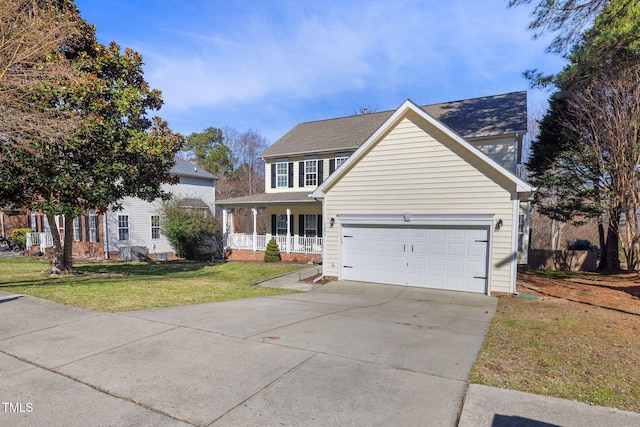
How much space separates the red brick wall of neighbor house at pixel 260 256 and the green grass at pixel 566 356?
405 inches

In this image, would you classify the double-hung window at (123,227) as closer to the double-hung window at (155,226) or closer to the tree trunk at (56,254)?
the double-hung window at (155,226)

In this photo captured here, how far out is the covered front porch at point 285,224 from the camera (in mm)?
17141

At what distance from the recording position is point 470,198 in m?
10.0

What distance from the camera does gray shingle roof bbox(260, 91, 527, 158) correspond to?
48.4ft

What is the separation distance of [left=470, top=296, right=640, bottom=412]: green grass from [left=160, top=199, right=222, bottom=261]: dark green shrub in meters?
16.3

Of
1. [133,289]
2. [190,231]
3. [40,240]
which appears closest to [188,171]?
[190,231]

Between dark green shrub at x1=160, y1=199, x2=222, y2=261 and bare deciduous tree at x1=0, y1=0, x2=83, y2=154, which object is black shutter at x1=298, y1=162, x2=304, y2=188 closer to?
dark green shrub at x1=160, y1=199, x2=222, y2=261

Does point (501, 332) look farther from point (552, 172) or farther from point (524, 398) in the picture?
point (552, 172)

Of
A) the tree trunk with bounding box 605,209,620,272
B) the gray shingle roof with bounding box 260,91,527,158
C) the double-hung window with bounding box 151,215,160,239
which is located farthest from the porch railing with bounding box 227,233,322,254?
the tree trunk with bounding box 605,209,620,272

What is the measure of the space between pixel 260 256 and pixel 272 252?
4.02 feet

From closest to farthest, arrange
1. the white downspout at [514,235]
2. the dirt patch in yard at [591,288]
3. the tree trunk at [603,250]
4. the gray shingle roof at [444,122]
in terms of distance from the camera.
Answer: the dirt patch in yard at [591,288]
the white downspout at [514,235]
the gray shingle roof at [444,122]
the tree trunk at [603,250]

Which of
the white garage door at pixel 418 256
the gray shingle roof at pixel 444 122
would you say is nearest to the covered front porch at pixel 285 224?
the gray shingle roof at pixel 444 122

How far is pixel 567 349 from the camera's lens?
5.12 m

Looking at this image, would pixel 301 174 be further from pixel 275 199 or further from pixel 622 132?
pixel 622 132
